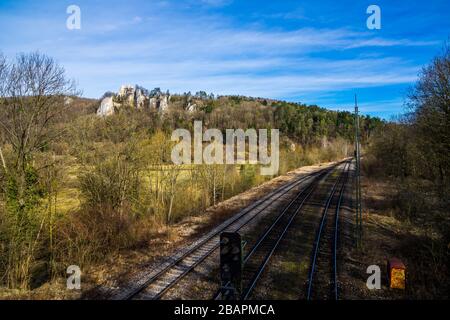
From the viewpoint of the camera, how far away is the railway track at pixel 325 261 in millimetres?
9811

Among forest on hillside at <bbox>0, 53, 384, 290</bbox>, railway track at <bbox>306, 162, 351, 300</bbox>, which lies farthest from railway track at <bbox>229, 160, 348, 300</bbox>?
forest on hillside at <bbox>0, 53, 384, 290</bbox>

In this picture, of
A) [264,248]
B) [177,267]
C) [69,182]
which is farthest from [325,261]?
[69,182]

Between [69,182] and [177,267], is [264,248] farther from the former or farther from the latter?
[69,182]

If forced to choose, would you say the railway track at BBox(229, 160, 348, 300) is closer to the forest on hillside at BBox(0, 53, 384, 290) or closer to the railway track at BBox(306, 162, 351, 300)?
the railway track at BBox(306, 162, 351, 300)

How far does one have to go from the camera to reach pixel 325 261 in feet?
40.5

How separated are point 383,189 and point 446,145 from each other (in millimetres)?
15798

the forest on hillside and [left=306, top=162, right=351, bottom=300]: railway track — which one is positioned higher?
the forest on hillside

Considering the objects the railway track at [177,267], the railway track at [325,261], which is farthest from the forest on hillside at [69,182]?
the railway track at [325,261]

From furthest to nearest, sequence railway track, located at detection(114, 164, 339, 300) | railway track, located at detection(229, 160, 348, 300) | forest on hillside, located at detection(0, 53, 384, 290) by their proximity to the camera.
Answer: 1. forest on hillside, located at detection(0, 53, 384, 290)
2. railway track, located at detection(229, 160, 348, 300)
3. railway track, located at detection(114, 164, 339, 300)

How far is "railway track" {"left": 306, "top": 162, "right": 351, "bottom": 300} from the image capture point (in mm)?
9811

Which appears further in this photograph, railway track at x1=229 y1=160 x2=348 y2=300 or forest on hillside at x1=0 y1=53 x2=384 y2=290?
forest on hillside at x1=0 y1=53 x2=384 y2=290

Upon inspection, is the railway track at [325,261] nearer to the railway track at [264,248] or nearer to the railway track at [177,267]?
the railway track at [264,248]
